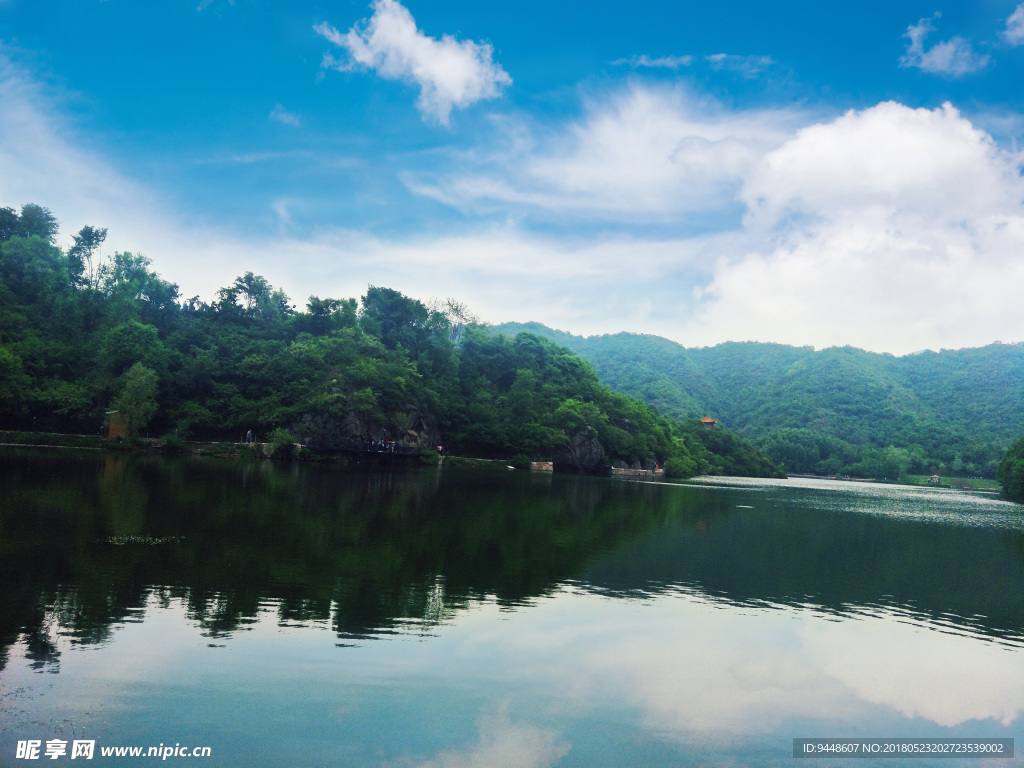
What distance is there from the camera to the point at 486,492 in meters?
→ 44.9

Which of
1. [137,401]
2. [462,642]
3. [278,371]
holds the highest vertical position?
[278,371]

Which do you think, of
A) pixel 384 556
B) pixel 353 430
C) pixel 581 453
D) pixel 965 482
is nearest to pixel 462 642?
pixel 384 556

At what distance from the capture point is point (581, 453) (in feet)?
331

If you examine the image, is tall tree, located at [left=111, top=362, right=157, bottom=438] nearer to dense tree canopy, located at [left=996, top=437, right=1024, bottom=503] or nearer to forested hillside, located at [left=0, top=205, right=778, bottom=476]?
forested hillside, located at [left=0, top=205, right=778, bottom=476]

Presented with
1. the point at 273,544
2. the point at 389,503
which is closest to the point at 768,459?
the point at 389,503

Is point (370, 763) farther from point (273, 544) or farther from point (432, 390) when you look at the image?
point (432, 390)

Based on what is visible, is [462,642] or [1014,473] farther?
[1014,473]

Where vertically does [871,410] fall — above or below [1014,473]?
above

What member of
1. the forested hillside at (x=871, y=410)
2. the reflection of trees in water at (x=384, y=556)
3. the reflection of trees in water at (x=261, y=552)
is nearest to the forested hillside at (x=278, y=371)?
the reflection of trees in water at (x=384, y=556)

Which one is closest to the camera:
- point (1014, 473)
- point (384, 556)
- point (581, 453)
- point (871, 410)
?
point (384, 556)

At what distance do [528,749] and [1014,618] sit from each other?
683 inches

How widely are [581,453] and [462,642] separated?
89.5 metres

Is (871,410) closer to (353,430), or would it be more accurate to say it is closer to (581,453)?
(581,453)

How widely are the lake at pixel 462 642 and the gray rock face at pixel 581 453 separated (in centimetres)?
7310
